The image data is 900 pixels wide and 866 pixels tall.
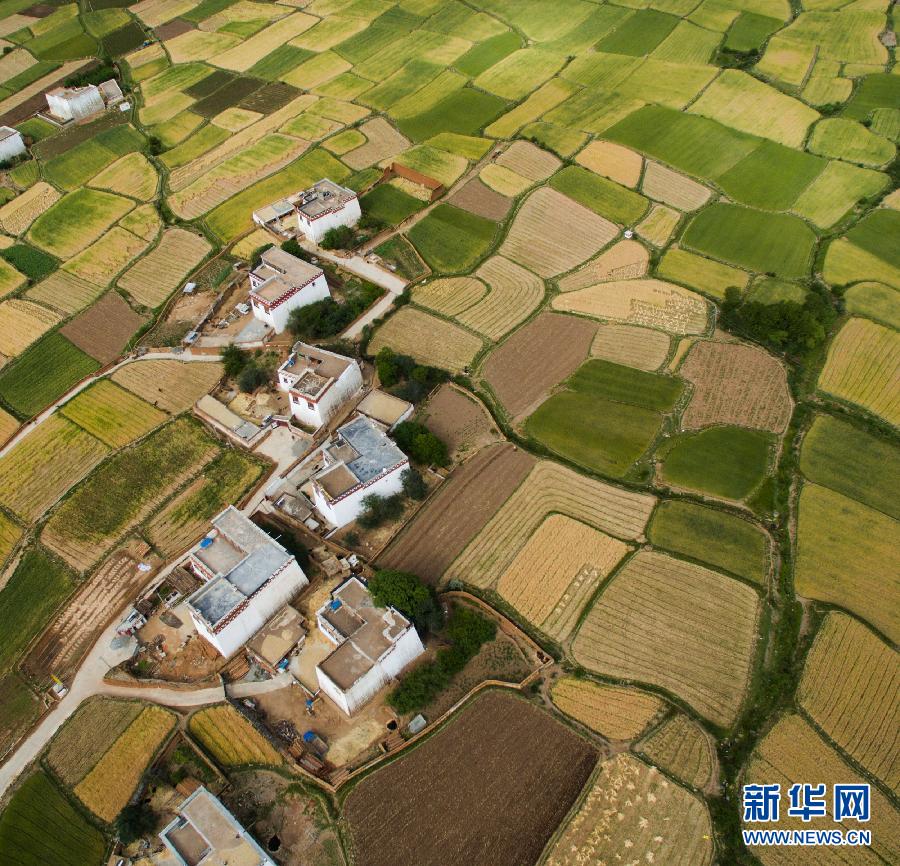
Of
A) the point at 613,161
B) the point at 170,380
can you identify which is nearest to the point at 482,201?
the point at 613,161

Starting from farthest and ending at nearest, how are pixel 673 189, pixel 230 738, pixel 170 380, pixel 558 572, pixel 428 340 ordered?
pixel 673 189
pixel 428 340
pixel 170 380
pixel 558 572
pixel 230 738

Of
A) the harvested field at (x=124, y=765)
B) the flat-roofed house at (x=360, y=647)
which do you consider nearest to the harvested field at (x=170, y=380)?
the flat-roofed house at (x=360, y=647)

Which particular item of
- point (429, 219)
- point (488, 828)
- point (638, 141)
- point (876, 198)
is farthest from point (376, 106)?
point (488, 828)

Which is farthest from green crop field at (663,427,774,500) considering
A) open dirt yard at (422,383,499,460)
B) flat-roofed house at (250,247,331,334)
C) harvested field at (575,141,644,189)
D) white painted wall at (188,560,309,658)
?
harvested field at (575,141,644,189)

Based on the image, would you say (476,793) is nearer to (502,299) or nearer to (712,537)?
(712,537)

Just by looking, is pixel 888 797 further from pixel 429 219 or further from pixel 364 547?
pixel 429 219
